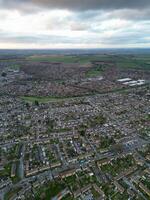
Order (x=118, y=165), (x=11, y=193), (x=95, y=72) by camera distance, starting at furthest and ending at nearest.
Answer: (x=95, y=72)
(x=118, y=165)
(x=11, y=193)

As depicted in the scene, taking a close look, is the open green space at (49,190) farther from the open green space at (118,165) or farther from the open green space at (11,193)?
the open green space at (118,165)

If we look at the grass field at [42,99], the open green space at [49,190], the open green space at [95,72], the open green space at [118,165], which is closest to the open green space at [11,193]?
the open green space at [49,190]

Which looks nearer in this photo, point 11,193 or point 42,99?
point 11,193

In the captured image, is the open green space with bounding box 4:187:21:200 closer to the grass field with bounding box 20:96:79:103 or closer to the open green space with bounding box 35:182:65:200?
the open green space with bounding box 35:182:65:200

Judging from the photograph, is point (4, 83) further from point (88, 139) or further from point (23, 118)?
point (88, 139)

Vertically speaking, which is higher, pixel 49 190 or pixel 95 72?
pixel 49 190

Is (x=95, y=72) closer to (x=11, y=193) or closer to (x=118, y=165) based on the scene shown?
(x=118, y=165)

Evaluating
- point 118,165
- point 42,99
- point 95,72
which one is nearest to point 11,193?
point 118,165

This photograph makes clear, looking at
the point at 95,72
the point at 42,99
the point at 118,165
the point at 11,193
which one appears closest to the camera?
the point at 11,193

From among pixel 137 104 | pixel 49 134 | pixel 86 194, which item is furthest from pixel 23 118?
pixel 137 104

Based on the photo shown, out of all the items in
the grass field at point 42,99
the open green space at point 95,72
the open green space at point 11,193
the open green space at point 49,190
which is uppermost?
the open green space at point 49,190

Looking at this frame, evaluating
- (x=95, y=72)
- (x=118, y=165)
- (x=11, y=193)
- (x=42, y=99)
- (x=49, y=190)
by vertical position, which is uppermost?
(x=49, y=190)
